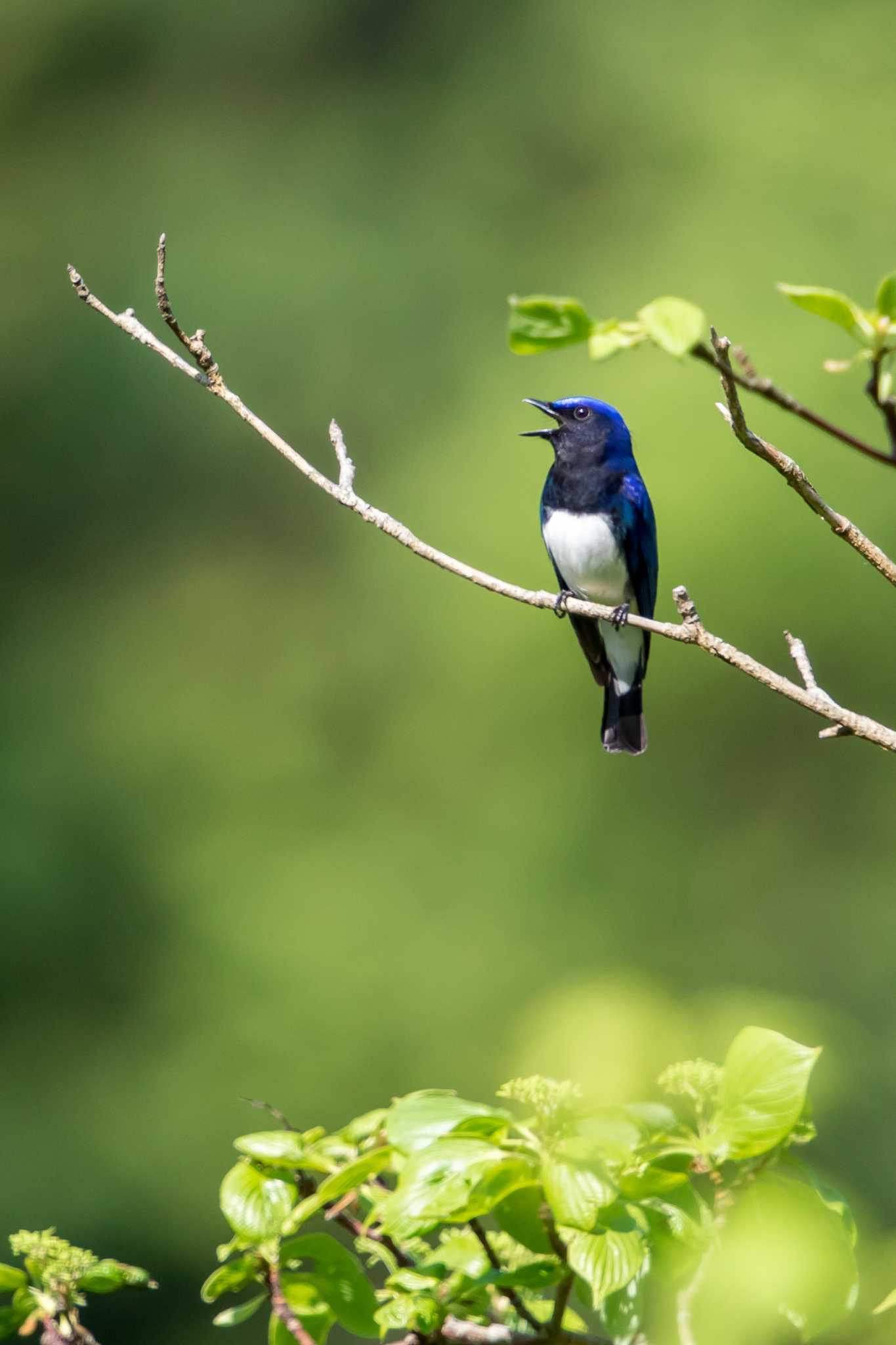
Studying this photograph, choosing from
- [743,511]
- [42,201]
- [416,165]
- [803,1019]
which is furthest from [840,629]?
[803,1019]

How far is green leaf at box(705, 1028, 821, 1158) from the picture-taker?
117 centimetres

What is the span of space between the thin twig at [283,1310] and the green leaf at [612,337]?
822mm

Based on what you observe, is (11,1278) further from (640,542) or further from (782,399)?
(640,542)

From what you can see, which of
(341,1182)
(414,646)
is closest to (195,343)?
(341,1182)

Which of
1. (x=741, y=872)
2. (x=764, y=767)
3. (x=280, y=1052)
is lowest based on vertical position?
(x=280, y=1052)

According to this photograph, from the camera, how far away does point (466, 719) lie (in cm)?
1060

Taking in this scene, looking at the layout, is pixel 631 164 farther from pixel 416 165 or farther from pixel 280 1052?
pixel 280 1052

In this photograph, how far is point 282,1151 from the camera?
133cm

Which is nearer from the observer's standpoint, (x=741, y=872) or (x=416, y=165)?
(x=741, y=872)

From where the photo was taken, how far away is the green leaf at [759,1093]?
3.85ft

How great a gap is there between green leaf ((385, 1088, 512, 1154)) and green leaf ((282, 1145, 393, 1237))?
20mm

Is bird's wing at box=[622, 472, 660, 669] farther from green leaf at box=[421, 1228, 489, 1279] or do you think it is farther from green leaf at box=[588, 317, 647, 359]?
green leaf at box=[588, 317, 647, 359]

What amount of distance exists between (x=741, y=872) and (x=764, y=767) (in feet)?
2.64

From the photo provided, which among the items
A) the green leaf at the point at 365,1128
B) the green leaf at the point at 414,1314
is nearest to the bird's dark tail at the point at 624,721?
the green leaf at the point at 365,1128
